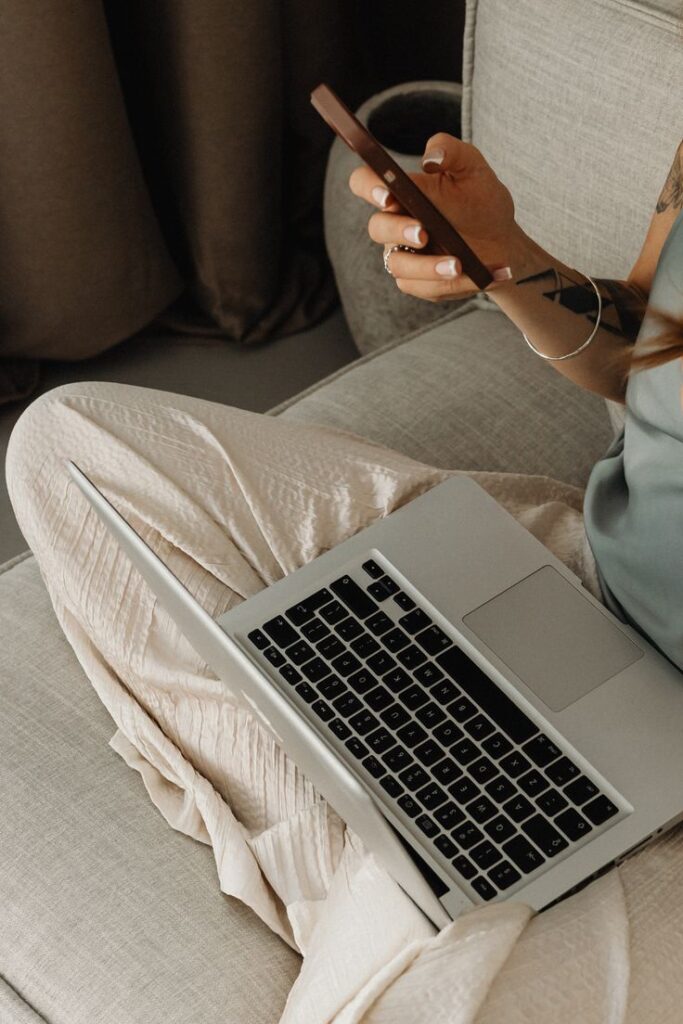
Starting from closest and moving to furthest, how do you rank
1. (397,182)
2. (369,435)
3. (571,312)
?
(397,182) < (571,312) < (369,435)

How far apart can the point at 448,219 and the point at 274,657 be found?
0.38 m

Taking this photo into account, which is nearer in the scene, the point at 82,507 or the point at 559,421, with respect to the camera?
the point at 82,507

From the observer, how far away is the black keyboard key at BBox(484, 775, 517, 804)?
0.78 m

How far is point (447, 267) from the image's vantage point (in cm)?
78

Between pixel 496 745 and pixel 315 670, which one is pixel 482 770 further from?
pixel 315 670

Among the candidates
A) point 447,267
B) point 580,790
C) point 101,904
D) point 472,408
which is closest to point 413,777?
point 580,790

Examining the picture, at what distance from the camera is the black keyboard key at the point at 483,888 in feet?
2.43

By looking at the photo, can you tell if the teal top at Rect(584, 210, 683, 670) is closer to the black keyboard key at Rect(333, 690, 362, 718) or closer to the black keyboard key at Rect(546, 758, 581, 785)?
the black keyboard key at Rect(546, 758, 581, 785)

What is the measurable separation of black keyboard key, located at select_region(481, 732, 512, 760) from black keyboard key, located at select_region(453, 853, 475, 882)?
79 millimetres

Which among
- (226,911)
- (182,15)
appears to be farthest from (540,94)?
(226,911)

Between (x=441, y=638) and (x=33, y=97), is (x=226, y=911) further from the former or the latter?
(x=33, y=97)

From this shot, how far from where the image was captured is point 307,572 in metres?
0.89

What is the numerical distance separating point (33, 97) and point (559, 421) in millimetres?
747

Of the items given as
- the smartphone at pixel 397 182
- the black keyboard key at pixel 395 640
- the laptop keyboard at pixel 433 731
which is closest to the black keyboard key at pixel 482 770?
the laptop keyboard at pixel 433 731
